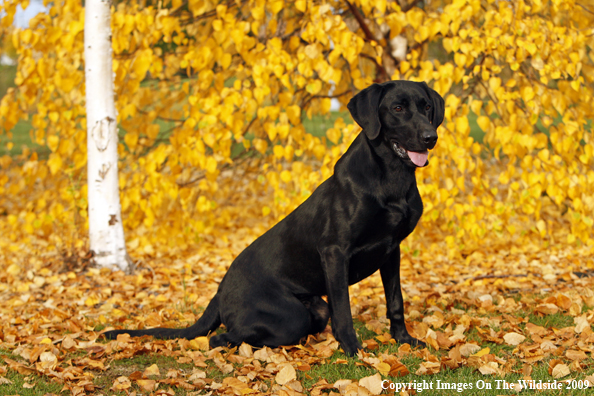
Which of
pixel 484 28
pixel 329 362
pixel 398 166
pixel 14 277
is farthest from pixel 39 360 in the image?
pixel 484 28

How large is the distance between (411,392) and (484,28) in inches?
124

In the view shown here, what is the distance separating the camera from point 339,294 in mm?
2695

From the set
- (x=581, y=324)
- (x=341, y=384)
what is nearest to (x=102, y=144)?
(x=341, y=384)

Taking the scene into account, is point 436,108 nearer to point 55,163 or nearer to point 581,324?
point 581,324

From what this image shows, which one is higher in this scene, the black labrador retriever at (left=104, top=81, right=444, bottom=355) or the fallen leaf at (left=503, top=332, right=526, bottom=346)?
the black labrador retriever at (left=104, top=81, right=444, bottom=355)

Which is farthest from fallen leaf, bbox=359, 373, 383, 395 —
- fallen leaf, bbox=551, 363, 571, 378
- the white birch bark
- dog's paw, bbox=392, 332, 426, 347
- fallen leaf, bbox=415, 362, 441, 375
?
the white birch bark

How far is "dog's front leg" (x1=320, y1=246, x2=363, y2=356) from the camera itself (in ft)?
8.80

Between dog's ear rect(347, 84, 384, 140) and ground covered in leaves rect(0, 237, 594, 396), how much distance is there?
109cm

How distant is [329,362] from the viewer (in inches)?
105

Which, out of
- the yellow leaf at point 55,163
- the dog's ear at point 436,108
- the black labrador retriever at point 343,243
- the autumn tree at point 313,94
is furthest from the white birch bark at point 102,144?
the dog's ear at point 436,108

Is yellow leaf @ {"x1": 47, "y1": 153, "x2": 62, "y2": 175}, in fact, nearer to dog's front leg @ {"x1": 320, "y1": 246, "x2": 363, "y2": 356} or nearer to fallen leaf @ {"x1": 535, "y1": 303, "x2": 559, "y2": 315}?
dog's front leg @ {"x1": 320, "y1": 246, "x2": 363, "y2": 356}

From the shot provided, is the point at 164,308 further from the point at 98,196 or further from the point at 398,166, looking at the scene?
the point at 398,166

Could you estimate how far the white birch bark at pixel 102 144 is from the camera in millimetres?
4742

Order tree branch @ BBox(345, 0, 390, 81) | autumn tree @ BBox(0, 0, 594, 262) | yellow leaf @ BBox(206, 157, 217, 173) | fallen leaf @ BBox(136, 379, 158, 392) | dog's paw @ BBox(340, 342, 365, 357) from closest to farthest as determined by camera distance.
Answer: fallen leaf @ BBox(136, 379, 158, 392) < dog's paw @ BBox(340, 342, 365, 357) < autumn tree @ BBox(0, 0, 594, 262) < yellow leaf @ BBox(206, 157, 217, 173) < tree branch @ BBox(345, 0, 390, 81)
